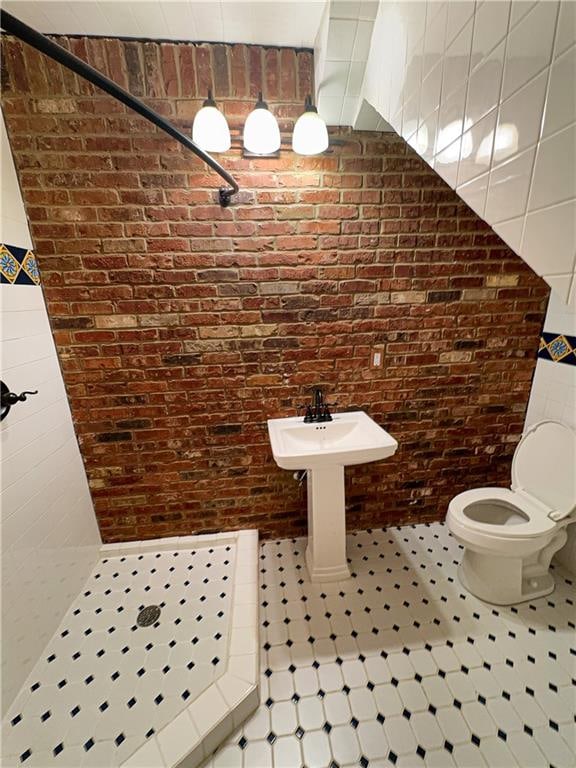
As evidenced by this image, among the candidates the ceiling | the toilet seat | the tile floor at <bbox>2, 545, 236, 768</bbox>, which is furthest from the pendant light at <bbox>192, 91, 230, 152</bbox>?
the tile floor at <bbox>2, 545, 236, 768</bbox>

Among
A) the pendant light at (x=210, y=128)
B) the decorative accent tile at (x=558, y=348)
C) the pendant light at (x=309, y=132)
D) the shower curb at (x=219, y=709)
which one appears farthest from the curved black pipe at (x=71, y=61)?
the decorative accent tile at (x=558, y=348)

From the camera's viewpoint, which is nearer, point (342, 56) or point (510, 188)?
point (510, 188)

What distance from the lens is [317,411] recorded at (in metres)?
1.67

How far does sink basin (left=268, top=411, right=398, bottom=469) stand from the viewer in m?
1.32

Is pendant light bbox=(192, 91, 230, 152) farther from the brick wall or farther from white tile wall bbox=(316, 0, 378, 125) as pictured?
white tile wall bbox=(316, 0, 378, 125)

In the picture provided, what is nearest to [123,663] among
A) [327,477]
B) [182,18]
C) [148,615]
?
[148,615]

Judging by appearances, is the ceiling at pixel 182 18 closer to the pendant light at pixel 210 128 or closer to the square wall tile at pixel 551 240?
the pendant light at pixel 210 128

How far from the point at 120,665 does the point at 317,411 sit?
1394 millimetres

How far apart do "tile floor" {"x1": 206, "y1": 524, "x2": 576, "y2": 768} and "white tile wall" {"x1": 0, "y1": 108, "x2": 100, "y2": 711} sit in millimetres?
893

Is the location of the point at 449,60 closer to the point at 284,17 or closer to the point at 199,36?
the point at 284,17

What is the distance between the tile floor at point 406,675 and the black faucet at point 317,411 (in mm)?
868

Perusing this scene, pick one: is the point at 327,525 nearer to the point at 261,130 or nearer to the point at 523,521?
the point at 523,521

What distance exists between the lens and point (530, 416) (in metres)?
1.84

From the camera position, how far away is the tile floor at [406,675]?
1.03m
